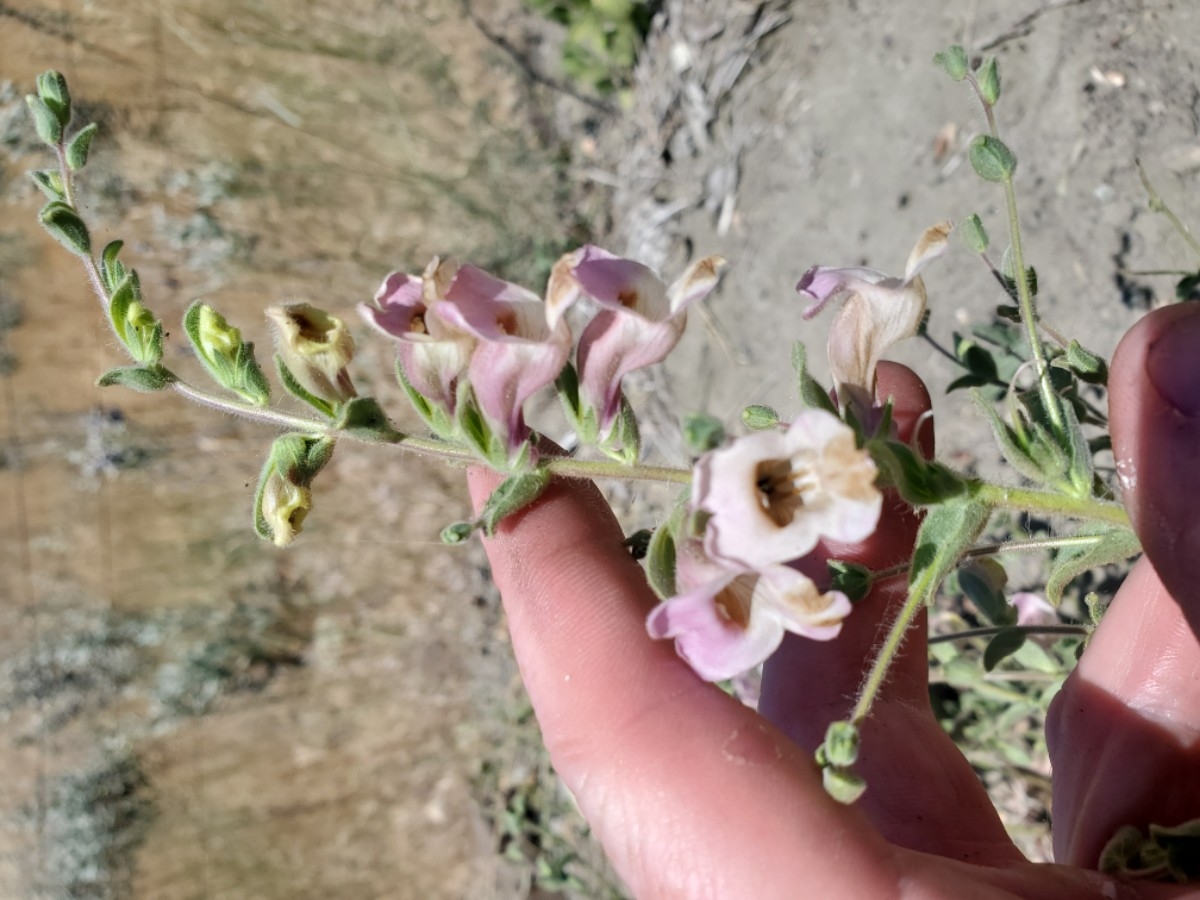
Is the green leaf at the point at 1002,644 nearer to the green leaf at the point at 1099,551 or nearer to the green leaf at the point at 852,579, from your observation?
the green leaf at the point at 1099,551

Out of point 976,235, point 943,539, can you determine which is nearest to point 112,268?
point 943,539

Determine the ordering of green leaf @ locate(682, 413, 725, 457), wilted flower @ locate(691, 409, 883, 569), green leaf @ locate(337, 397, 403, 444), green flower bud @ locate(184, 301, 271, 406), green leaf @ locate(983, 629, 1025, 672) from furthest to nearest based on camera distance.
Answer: green leaf @ locate(983, 629, 1025, 672) < green flower bud @ locate(184, 301, 271, 406) < green leaf @ locate(337, 397, 403, 444) < wilted flower @ locate(691, 409, 883, 569) < green leaf @ locate(682, 413, 725, 457)

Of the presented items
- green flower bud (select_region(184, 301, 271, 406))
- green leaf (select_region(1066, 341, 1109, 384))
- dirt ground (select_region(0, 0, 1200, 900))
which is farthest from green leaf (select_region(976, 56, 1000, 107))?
dirt ground (select_region(0, 0, 1200, 900))

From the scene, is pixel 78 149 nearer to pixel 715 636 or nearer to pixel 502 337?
pixel 502 337

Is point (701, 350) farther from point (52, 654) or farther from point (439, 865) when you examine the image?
point (52, 654)

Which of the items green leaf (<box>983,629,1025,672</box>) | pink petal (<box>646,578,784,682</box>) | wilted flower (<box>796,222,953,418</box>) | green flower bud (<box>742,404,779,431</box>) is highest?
wilted flower (<box>796,222,953,418</box>)

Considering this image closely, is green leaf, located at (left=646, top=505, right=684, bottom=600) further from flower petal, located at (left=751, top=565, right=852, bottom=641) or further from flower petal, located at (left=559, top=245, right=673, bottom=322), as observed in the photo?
flower petal, located at (left=559, top=245, right=673, bottom=322)

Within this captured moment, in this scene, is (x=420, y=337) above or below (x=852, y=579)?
above
